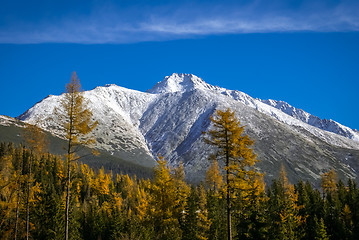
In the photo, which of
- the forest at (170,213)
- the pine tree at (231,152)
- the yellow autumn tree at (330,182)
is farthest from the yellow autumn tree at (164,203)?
the yellow autumn tree at (330,182)

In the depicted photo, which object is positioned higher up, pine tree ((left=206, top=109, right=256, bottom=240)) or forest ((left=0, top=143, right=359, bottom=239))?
pine tree ((left=206, top=109, right=256, bottom=240))

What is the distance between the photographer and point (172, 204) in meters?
42.6

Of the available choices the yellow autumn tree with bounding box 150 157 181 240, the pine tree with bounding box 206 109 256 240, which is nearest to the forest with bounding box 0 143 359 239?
the yellow autumn tree with bounding box 150 157 181 240

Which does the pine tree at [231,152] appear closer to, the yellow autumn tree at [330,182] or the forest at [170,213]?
the forest at [170,213]

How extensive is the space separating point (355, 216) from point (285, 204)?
20217mm

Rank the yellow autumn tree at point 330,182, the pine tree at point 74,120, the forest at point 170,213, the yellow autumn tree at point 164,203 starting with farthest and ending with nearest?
1. the yellow autumn tree at point 330,182
2. the yellow autumn tree at point 164,203
3. the forest at point 170,213
4. the pine tree at point 74,120

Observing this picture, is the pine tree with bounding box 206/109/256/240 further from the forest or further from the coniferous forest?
the forest

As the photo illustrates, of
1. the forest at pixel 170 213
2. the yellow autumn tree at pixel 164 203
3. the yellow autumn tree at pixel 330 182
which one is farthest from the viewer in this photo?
the yellow autumn tree at pixel 330 182

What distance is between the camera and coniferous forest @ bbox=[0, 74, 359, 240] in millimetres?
28625

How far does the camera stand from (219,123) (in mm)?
29531

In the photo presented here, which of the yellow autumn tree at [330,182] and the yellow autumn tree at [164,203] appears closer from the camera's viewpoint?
the yellow autumn tree at [164,203]

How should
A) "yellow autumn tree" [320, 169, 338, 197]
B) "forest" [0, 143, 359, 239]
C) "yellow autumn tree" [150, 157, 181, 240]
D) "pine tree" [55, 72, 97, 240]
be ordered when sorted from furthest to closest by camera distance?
Answer: "yellow autumn tree" [320, 169, 338, 197] → "yellow autumn tree" [150, 157, 181, 240] → "forest" [0, 143, 359, 239] → "pine tree" [55, 72, 97, 240]

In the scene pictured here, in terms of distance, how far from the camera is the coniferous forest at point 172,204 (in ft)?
93.9

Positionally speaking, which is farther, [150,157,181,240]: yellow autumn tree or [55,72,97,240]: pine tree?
[150,157,181,240]: yellow autumn tree
